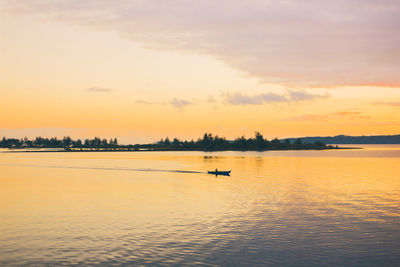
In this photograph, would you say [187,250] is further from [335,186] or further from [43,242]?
[335,186]

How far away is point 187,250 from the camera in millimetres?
29781

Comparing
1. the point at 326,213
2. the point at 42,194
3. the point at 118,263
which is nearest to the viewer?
the point at 118,263

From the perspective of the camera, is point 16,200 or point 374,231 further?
point 16,200

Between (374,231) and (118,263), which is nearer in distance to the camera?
(118,263)

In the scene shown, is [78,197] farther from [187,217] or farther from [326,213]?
[326,213]

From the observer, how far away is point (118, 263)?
87.0ft

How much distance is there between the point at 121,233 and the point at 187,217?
10.7m

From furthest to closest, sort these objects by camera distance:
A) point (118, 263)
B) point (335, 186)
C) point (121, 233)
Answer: point (335, 186) → point (121, 233) → point (118, 263)

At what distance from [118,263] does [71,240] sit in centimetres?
873

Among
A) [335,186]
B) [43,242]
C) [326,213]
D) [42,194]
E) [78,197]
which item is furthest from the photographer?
[335,186]

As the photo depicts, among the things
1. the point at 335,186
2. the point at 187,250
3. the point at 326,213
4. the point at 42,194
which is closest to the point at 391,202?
the point at 326,213

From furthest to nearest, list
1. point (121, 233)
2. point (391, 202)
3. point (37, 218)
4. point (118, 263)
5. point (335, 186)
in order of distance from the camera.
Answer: point (335, 186), point (391, 202), point (37, 218), point (121, 233), point (118, 263)

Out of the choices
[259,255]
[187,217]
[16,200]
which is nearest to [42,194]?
[16,200]

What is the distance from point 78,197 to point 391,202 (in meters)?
52.1
